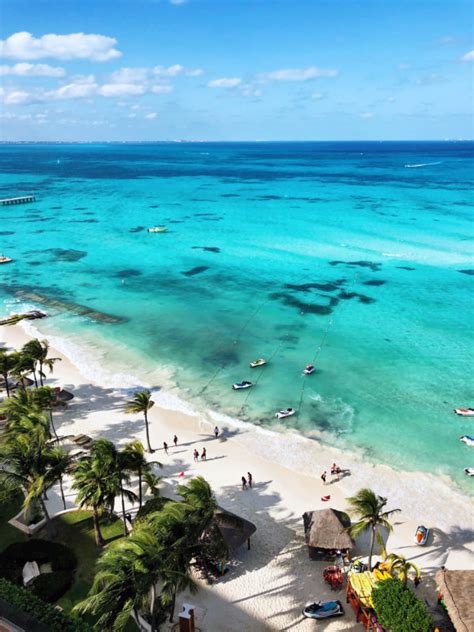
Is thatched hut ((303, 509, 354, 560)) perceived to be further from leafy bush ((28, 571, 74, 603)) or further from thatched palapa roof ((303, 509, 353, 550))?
leafy bush ((28, 571, 74, 603))

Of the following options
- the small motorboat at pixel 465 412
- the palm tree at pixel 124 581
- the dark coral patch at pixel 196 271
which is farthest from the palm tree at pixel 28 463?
the dark coral patch at pixel 196 271

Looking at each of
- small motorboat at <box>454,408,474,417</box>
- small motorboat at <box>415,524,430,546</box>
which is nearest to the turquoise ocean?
small motorboat at <box>454,408,474,417</box>

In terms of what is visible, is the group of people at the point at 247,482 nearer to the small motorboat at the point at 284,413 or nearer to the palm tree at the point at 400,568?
the small motorboat at the point at 284,413

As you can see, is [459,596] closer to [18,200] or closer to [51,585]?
[51,585]

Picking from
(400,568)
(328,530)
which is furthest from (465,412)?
(400,568)

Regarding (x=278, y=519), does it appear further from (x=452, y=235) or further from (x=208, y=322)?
(x=452, y=235)

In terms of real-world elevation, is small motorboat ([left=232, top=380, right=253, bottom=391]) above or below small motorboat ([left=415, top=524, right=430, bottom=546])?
above
